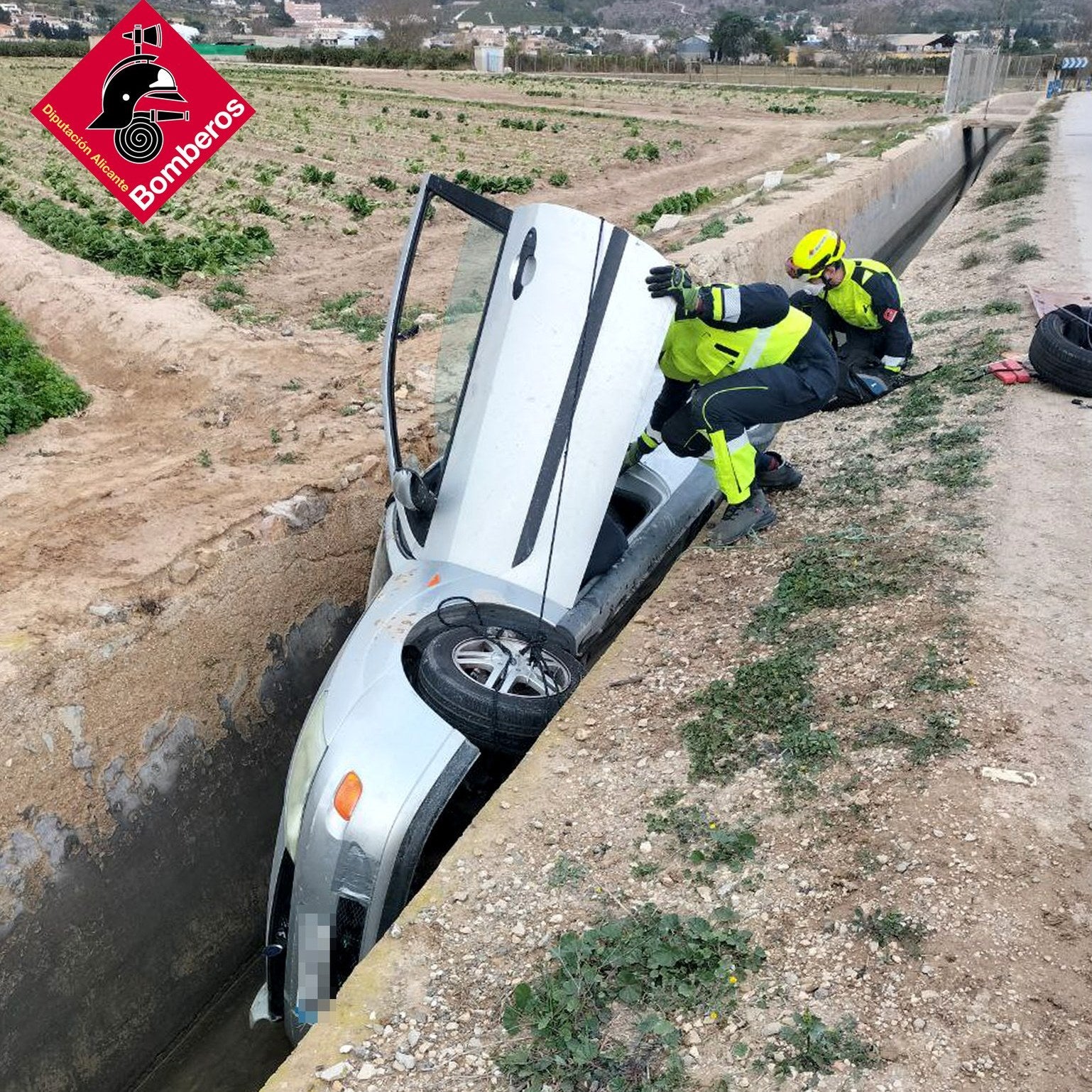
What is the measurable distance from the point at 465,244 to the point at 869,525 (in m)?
2.89

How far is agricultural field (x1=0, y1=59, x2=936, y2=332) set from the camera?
13.1 m

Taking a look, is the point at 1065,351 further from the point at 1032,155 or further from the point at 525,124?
the point at 525,124

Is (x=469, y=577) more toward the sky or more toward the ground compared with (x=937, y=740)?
more toward the sky

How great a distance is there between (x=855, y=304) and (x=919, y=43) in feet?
444

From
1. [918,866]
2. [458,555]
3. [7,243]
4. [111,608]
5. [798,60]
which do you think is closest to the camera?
[918,866]

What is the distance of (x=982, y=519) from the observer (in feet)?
19.2

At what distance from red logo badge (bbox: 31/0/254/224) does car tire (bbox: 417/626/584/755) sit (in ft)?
45.0

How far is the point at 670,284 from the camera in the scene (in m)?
4.40

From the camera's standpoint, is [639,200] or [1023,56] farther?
[1023,56]

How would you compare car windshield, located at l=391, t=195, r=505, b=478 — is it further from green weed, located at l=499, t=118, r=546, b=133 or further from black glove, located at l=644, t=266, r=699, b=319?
green weed, located at l=499, t=118, r=546, b=133

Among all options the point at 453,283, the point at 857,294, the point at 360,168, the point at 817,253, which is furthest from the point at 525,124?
the point at 453,283

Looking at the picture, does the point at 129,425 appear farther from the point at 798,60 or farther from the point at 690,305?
the point at 798,60

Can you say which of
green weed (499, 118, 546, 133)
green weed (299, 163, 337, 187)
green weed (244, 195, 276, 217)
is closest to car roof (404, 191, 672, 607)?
green weed (244, 195, 276, 217)

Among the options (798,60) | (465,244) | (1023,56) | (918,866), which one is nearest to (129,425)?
(465,244)
